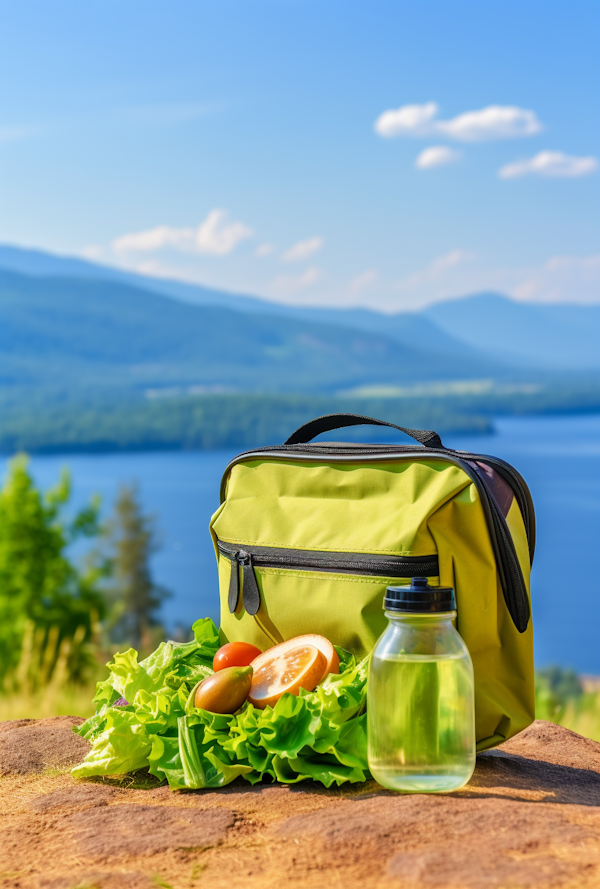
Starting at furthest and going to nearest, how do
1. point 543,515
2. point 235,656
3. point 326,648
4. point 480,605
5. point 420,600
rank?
point 543,515, point 235,656, point 326,648, point 480,605, point 420,600

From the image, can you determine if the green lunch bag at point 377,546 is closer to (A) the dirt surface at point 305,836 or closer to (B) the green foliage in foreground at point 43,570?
(A) the dirt surface at point 305,836

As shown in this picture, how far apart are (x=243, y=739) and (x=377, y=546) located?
65 cm

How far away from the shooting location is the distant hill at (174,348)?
82125 millimetres

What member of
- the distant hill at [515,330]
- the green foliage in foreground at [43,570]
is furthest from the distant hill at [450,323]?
the green foliage in foreground at [43,570]

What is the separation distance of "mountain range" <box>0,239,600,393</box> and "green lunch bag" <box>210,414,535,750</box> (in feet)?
241

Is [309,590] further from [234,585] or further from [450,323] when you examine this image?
[450,323]

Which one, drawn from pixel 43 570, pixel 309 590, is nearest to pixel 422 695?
pixel 309 590

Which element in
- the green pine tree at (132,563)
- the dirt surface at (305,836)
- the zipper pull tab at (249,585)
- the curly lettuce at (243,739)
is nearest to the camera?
the dirt surface at (305,836)

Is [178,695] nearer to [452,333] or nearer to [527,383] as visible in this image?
[527,383]

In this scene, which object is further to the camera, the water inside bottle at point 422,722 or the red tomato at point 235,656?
the red tomato at point 235,656

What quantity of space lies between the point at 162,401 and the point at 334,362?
18.9m

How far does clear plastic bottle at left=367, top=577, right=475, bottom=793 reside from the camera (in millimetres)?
2174

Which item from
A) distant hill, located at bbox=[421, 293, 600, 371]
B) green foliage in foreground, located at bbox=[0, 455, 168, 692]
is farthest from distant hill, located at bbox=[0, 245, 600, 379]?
green foliage in foreground, located at bbox=[0, 455, 168, 692]

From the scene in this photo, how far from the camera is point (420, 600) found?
2143mm
